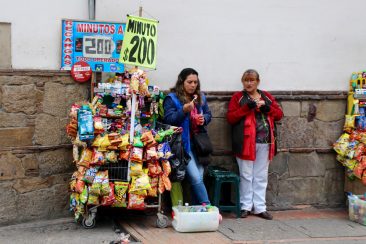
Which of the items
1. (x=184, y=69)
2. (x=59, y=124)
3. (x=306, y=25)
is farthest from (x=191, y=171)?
(x=306, y=25)

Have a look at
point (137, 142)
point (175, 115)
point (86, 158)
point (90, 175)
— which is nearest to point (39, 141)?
point (86, 158)

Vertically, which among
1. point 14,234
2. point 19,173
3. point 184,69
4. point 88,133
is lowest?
point 14,234

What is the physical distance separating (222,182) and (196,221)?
0.91m

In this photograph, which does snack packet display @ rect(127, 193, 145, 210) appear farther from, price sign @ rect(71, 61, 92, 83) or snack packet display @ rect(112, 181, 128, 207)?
price sign @ rect(71, 61, 92, 83)

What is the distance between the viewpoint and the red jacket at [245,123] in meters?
6.91

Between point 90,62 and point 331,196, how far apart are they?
408 centimetres

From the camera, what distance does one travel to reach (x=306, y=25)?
24.8ft

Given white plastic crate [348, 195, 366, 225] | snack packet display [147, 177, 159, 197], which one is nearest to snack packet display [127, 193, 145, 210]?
snack packet display [147, 177, 159, 197]

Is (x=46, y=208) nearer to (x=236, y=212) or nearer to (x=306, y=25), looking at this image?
(x=236, y=212)

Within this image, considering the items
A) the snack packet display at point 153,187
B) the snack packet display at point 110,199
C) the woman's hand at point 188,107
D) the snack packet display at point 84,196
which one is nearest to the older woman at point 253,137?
the woman's hand at point 188,107

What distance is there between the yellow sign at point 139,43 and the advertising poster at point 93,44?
23.2 inches

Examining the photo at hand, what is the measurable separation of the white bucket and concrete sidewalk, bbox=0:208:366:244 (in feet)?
0.22

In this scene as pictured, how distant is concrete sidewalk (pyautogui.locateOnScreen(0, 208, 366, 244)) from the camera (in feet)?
19.6

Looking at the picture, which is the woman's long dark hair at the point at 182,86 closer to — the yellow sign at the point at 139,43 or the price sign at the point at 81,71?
the yellow sign at the point at 139,43
